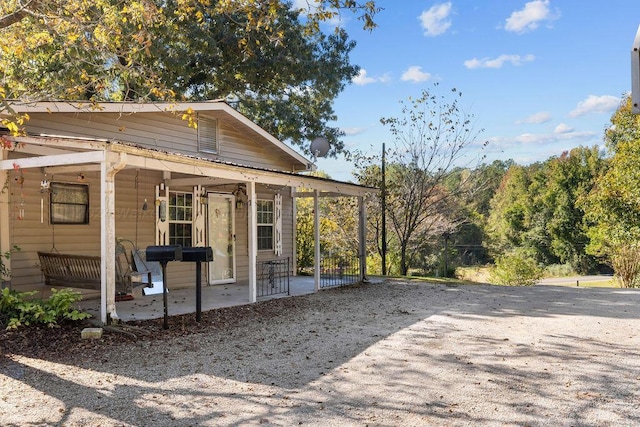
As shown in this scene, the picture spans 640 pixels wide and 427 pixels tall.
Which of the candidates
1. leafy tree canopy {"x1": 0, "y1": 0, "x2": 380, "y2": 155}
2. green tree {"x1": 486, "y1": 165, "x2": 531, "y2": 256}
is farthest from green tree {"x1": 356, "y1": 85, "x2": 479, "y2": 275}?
green tree {"x1": 486, "y1": 165, "x2": 531, "y2": 256}

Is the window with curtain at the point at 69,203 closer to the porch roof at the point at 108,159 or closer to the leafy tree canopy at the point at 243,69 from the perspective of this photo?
the porch roof at the point at 108,159

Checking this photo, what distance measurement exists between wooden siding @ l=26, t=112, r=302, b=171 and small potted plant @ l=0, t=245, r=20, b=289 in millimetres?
2022

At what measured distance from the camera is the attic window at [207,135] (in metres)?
11.3

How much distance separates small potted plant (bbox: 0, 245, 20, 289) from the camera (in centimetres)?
755

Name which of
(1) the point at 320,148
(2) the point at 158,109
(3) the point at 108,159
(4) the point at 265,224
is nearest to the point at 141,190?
(2) the point at 158,109

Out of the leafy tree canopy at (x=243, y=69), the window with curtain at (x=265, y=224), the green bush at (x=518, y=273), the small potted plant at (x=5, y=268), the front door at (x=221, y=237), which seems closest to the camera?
the small potted plant at (x=5, y=268)

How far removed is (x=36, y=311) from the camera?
6609 millimetres

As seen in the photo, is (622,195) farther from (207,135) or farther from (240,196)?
(207,135)

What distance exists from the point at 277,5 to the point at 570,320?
20.9ft

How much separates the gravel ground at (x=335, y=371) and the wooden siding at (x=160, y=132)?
134 inches

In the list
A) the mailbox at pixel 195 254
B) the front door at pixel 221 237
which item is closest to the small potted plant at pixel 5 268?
the mailbox at pixel 195 254

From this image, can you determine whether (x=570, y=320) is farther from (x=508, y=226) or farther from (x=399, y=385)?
(x=508, y=226)

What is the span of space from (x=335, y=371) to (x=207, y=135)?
7.80m

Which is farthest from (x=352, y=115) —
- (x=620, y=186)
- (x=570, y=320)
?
(x=570, y=320)
